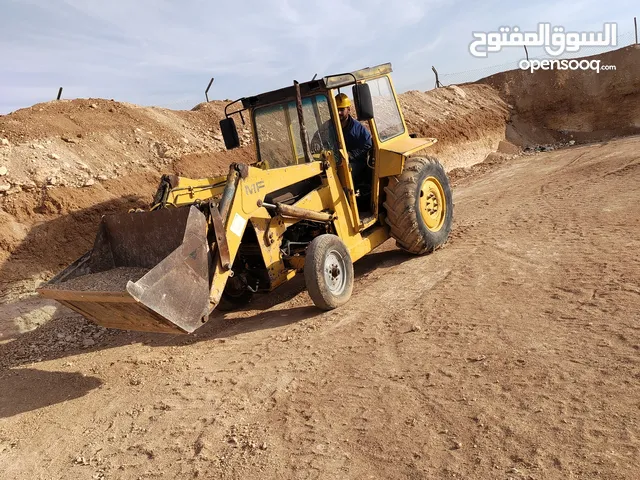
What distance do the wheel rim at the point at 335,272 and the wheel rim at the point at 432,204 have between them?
5.66 feet

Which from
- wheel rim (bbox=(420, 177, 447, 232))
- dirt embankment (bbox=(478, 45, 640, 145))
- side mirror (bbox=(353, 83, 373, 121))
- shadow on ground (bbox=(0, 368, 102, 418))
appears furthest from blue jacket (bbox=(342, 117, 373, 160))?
dirt embankment (bbox=(478, 45, 640, 145))

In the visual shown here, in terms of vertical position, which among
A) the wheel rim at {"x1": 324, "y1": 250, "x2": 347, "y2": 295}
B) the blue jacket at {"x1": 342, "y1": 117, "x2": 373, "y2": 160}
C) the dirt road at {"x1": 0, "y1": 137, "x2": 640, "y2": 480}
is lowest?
A: the dirt road at {"x1": 0, "y1": 137, "x2": 640, "y2": 480}

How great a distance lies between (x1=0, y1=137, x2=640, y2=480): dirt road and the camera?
3248 mm

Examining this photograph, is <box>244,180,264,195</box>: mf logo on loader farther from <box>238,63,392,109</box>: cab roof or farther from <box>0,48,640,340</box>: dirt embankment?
<box>0,48,640,340</box>: dirt embankment

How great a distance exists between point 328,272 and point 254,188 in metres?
1.23

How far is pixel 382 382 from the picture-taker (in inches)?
163

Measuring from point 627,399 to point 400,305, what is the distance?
2589 mm

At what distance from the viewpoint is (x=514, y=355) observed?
413cm

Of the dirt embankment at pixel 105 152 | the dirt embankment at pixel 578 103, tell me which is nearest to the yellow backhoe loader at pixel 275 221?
the dirt embankment at pixel 105 152

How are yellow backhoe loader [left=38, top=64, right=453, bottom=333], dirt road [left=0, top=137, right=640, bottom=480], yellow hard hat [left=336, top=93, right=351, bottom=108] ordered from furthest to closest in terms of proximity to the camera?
yellow hard hat [left=336, top=93, right=351, bottom=108], yellow backhoe loader [left=38, top=64, right=453, bottom=333], dirt road [left=0, top=137, right=640, bottom=480]

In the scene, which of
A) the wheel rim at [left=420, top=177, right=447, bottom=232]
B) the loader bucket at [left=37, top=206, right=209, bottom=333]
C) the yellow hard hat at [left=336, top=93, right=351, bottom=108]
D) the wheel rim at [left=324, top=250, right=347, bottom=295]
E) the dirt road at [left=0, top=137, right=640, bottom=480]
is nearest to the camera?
the dirt road at [left=0, top=137, right=640, bottom=480]

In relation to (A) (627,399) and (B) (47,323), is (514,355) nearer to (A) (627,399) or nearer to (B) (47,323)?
(A) (627,399)

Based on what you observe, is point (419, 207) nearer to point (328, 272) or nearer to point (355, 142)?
point (355, 142)

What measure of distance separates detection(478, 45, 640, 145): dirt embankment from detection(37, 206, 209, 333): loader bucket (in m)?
17.2
